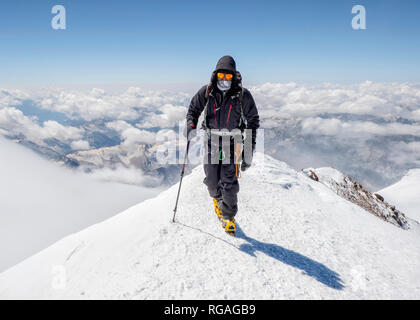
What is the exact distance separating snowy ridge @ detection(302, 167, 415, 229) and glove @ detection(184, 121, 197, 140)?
13541 mm

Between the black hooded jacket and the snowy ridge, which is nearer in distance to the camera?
the black hooded jacket

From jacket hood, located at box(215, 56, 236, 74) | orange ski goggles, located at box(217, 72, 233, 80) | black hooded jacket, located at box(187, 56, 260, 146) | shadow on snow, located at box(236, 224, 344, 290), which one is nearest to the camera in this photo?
shadow on snow, located at box(236, 224, 344, 290)

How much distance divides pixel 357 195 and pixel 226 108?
1779 cm

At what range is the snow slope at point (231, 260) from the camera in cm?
477

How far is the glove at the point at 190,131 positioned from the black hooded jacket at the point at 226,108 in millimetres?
44

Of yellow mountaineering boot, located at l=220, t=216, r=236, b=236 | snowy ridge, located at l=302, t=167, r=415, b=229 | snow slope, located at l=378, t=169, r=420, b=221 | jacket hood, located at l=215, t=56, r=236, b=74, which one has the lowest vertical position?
snow slope, located at l=378, t=169, r=420, b=221

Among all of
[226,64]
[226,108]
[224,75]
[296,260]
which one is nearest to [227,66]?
[226,64]

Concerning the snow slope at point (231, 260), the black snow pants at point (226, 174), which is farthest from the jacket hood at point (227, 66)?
the snow slope at point (231, 260)

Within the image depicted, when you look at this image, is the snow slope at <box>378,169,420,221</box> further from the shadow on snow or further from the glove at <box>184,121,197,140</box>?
the glove at <box>184,121,197,140</box>

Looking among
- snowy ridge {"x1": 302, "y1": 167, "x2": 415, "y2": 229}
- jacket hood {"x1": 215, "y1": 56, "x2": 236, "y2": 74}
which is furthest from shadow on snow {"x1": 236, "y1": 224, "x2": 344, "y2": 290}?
snowy ridge {"x1": 302, "y1": 167, "x2": 415, "y2": 229}

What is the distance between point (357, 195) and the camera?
1888cm

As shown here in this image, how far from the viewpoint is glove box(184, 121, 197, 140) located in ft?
24.1
